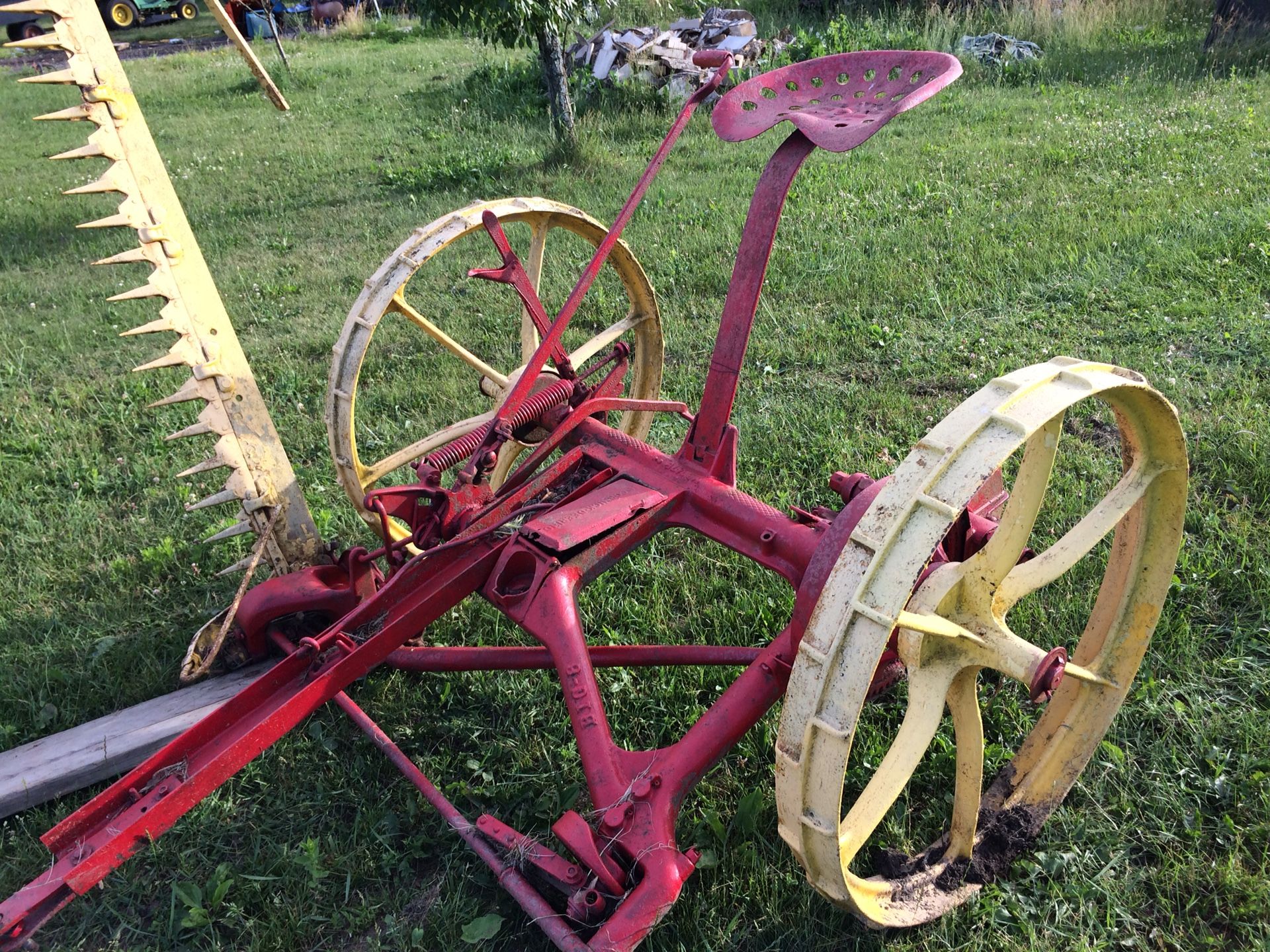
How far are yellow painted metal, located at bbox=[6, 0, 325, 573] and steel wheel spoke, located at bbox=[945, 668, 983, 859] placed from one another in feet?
6.25

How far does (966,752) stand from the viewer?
196cm

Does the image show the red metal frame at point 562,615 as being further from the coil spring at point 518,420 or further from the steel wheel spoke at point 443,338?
the steel wheel spoke at point 443,338

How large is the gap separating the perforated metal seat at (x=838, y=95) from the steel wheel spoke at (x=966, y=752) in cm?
117

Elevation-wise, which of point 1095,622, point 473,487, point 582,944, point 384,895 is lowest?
point 384,895

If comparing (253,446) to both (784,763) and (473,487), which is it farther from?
(784,763)

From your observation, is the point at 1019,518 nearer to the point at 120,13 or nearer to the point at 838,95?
the point at 838,95

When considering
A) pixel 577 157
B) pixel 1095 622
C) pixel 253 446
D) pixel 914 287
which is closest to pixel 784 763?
pixel 1095 622

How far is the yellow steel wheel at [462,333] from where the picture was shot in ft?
8.80

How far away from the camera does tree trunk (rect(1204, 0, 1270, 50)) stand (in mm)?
8008

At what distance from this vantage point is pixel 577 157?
683 cm

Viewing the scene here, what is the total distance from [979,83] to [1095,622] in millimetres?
7341

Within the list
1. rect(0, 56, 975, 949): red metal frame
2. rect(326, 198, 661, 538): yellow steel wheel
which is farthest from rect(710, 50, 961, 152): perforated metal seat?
rect(326, 198, 661, 538): yellow steel wheel

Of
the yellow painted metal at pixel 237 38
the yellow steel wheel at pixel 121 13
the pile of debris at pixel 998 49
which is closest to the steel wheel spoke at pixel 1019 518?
the yellow painted metal at pixel 237 38

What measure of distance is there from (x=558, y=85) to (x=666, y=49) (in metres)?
1.95
